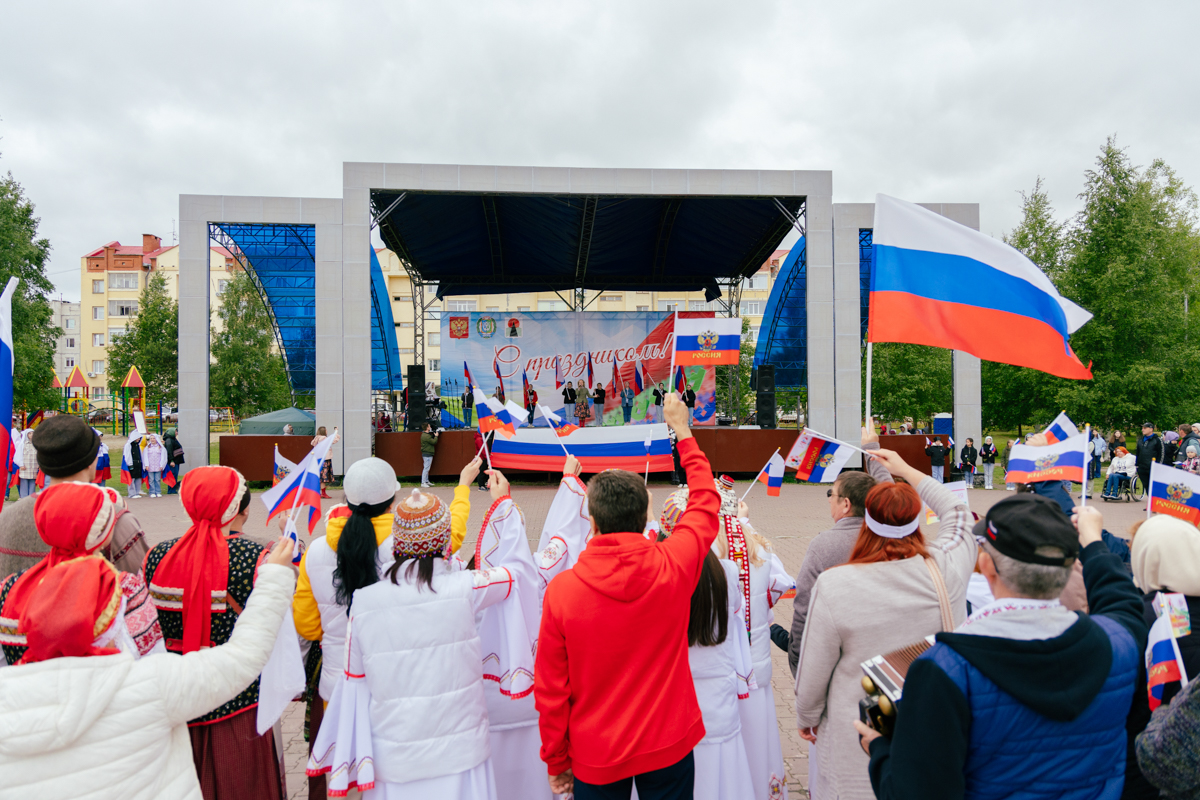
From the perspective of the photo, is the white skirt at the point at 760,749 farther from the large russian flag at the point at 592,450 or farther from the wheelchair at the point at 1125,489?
the wheelchair at the point at 1125,489

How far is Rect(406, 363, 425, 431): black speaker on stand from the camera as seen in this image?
1797cm

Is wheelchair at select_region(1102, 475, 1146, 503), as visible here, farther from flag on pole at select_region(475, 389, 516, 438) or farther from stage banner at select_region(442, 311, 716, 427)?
flag on pole at select_region(475, 389, 516, 438)

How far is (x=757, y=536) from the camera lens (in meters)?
3.37

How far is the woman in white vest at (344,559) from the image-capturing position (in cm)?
261

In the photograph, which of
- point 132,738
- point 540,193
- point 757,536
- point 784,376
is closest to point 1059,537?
point 757,536

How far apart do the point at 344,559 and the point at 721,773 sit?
5.75ft

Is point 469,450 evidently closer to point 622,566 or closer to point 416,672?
point 416,672

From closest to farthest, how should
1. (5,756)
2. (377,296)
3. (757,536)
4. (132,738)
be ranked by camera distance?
(5,756), (132,738), (757,536), (377,296)

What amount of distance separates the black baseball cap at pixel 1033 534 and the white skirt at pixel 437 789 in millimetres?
1921

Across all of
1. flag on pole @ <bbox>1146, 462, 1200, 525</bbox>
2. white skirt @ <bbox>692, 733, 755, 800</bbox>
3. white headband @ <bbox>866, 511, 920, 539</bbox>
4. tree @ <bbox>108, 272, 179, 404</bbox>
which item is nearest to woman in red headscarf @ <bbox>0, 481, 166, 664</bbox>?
white skirt @ <bbox>692, 733, 755, 800</bbox>

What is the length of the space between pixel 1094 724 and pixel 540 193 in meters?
16.9

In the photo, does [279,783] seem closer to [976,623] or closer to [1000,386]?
[976,623]

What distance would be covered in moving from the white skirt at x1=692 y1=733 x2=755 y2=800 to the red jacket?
68 cm

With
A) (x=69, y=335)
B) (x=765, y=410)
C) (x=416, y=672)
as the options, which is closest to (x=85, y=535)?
(x=416, y=672)
